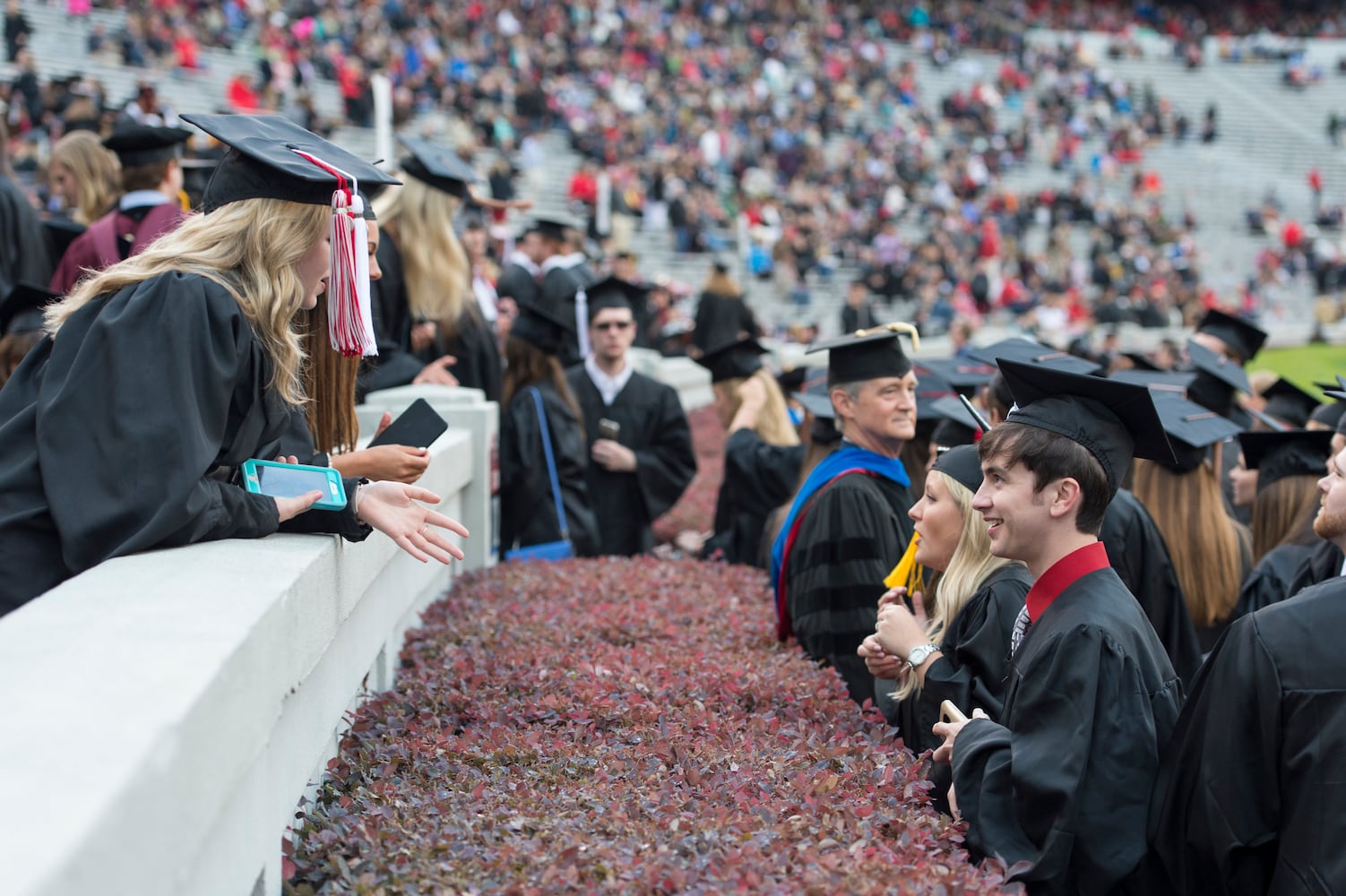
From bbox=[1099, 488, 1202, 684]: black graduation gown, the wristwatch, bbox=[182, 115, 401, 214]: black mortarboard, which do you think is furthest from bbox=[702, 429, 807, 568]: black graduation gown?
bbox=[182, 115, 401, 214]: black mortarboard

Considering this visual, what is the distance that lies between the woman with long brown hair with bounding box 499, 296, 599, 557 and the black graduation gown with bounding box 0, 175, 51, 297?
2.56 metres

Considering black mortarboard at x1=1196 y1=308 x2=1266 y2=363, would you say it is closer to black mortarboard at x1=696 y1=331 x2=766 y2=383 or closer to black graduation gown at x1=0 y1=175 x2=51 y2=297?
black mortarboard at x1=696 y1=331 x2=766 y2=383

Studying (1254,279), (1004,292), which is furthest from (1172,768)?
(1254,279)

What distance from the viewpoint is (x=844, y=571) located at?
4.86 metres

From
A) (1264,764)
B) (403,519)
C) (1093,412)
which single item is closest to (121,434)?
(403,519)

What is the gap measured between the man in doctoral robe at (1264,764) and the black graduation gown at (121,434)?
2.21m

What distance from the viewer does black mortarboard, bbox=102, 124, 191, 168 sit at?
6070mm

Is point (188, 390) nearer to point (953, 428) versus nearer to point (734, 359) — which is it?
point (953, 428)

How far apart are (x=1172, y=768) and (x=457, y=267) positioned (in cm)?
481

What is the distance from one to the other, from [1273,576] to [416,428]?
3256 mm

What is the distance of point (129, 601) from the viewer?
7.48 feet

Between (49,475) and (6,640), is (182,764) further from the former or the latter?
(49,475)

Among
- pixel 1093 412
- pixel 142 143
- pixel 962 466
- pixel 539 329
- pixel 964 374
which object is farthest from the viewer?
pixel 539 329

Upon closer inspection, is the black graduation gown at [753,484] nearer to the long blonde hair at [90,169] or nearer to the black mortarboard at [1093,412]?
the long blonde hair at [90,169]
